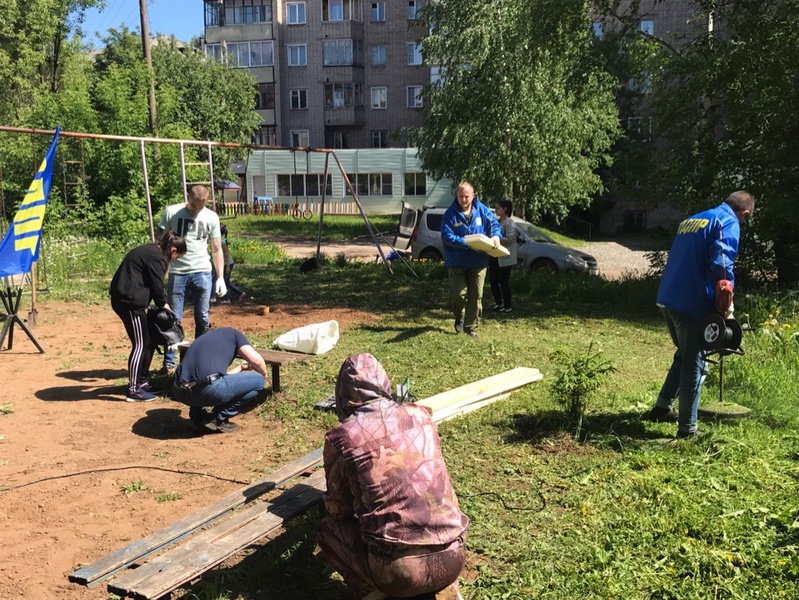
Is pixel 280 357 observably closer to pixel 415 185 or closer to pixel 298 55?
pixel 415 185

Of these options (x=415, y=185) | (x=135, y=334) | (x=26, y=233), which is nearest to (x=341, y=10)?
(x=415, y=185)

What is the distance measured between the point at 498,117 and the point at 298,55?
30290 mm

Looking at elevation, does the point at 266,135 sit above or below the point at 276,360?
above

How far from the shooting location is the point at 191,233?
7.62 metres

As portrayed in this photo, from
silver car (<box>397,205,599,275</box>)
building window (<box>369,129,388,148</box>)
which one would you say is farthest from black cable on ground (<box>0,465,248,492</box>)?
building window (<box>369,129,388,148</box>)

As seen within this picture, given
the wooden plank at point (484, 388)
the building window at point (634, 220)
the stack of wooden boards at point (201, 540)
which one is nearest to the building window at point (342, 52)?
the building window at point (634, 220)

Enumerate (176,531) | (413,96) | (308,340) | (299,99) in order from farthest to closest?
1. (299,99)
2. (413,96)
3. (308,340)
4. (176,531)

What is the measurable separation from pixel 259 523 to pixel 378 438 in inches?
38.5

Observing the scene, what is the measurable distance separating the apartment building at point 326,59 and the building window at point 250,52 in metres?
0.07

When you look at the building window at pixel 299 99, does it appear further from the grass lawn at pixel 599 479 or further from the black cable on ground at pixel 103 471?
the black cable on ground at pixel 103 471

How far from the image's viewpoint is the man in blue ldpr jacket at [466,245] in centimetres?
888

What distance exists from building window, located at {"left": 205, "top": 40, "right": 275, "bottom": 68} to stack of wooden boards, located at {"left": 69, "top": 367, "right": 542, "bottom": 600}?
49614mm

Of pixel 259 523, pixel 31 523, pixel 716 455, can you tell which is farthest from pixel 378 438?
pixel 716 455

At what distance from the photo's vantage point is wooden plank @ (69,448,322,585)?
11.4ft
